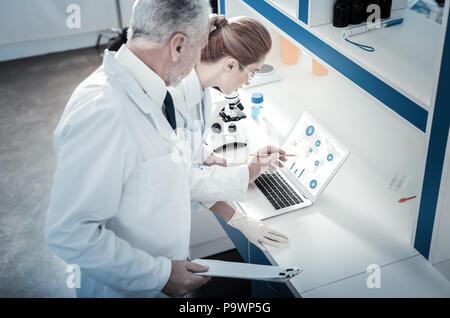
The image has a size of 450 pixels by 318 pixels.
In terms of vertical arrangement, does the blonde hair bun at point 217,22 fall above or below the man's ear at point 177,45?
below

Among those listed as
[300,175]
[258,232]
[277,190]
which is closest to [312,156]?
[300,175]

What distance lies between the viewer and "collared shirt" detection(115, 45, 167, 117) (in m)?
1.47

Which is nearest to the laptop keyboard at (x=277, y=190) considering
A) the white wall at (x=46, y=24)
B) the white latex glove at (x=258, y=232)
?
the white latex glove at (x=258, y=232)

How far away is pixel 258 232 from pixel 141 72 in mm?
709

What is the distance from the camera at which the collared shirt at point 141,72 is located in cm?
147

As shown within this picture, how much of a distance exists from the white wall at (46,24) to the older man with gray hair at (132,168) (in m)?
3.44

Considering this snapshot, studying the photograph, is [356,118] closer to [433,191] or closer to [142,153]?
[433,191]

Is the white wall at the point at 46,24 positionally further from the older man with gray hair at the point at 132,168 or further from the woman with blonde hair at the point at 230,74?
the older man with gray hair at the point at 132,168

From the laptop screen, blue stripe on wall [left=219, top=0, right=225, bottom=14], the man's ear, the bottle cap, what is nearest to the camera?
the man's ear

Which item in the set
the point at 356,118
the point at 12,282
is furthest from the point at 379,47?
the point at 12,282

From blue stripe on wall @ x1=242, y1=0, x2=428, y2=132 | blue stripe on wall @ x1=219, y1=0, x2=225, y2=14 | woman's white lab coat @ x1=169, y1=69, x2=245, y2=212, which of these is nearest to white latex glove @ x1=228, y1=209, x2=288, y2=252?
woman's white lab coat @ x1=169, y1=69, x2=245, y2=212

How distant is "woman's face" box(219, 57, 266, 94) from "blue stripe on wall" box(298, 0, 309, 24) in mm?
199

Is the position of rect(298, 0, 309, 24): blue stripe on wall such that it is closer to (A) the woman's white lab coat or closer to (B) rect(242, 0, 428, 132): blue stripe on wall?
(B) rect(242, 0, 428, 132): blue stripe on wall

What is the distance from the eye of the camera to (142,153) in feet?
4.81
